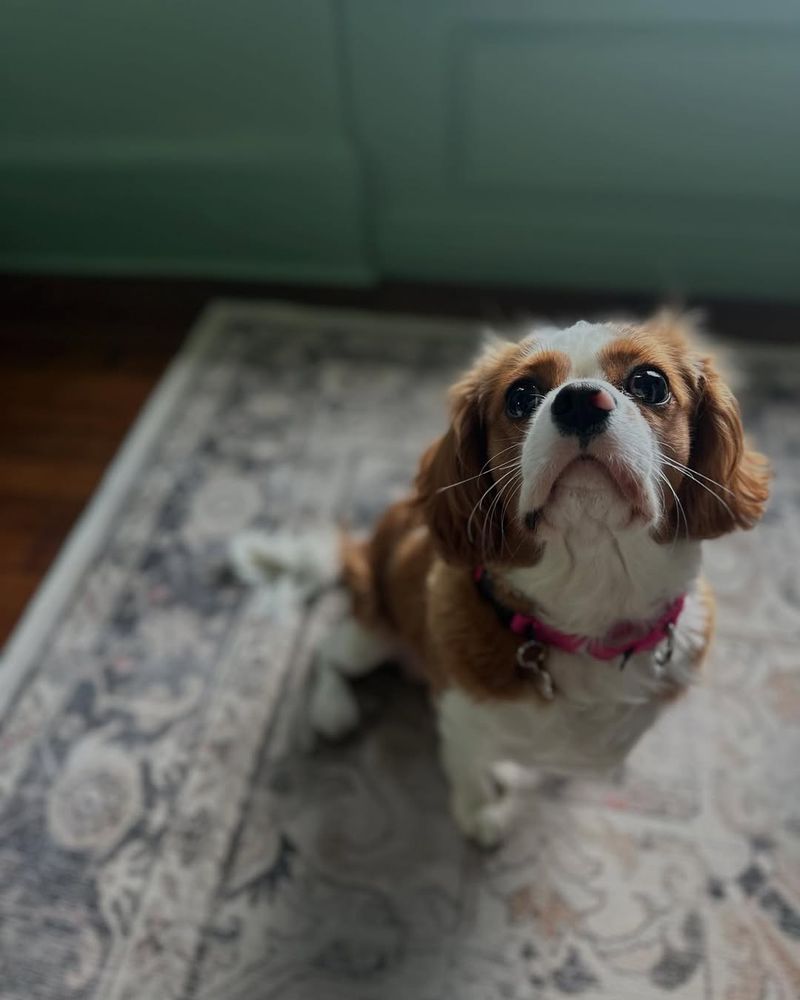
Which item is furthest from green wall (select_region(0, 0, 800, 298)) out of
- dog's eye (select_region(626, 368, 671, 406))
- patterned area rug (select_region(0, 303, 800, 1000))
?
dog's eye (select_region(626, 368, 671, 406))

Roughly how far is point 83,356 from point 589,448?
1.81 metres

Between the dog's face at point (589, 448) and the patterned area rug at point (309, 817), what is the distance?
61 centimetres

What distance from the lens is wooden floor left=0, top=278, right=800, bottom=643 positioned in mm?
1842

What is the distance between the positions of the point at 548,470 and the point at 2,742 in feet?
3.77

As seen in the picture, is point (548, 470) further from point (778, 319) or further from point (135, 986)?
point (778, 319)

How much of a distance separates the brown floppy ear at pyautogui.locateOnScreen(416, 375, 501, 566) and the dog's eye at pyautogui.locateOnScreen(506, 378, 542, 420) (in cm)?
6

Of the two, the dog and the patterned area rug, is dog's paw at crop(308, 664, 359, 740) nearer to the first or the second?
the patterned area rug

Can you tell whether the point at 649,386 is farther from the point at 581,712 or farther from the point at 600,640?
the point at 581,712

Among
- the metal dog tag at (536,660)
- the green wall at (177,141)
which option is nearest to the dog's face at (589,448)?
the metal dog tag at (536,660)

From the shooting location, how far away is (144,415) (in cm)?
201

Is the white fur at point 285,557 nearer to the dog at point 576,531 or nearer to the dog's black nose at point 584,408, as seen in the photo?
the dog at point 576,531

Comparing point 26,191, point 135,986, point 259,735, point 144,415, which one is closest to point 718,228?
point 144,415

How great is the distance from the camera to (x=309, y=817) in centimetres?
135

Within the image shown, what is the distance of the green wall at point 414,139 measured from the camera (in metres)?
1.92
